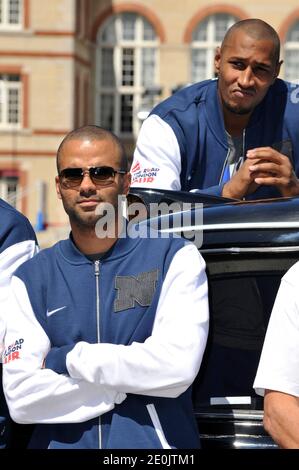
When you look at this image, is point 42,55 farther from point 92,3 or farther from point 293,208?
point 293,208

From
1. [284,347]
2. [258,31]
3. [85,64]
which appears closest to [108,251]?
[284,347]

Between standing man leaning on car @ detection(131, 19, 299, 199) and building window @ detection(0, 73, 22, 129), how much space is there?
4050 centimetres

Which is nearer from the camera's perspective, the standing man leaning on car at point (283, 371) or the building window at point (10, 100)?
the standing man leaning on car at point (283, 371)

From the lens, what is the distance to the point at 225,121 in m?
4.78

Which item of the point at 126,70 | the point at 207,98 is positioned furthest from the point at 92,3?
the point at 207,98

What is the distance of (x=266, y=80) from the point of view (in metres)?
4.56

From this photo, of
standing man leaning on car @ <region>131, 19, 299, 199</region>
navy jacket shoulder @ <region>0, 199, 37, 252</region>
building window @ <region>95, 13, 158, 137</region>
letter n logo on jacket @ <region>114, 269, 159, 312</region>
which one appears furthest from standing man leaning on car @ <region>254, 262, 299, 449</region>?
building window @ <region>95, 13, 158, 137</region>

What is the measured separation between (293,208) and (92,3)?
152ft

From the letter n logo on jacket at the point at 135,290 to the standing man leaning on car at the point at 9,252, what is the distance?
0.51m

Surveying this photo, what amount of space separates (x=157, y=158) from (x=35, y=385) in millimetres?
1610

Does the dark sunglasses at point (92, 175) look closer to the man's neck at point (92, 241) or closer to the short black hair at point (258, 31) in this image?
the man's neck at point (92, 241)

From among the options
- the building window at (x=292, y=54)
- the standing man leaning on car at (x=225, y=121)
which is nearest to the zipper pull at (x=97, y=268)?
the standing man leaning on car at (x=225, y=121)

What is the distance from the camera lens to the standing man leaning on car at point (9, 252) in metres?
3.64

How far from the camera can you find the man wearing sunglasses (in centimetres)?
320
